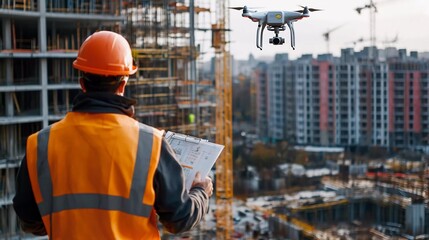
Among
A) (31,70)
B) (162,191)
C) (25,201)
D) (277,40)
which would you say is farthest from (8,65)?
(162,191)

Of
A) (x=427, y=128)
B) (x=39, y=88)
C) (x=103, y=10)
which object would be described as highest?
(x=103, y=10)

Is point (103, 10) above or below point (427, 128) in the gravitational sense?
above

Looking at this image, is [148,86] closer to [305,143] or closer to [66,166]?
[66,166]

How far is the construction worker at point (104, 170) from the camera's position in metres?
0.96

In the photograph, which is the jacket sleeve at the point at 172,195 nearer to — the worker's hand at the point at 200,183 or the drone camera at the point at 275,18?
the worker's hand at the point at 200,183

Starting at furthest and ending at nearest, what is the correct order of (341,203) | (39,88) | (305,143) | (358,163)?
(305,143)
(358,163)
(341,203)
(39,88)

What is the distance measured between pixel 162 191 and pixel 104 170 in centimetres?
9

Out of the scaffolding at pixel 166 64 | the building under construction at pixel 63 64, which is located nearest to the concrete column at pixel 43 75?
the building under construction at pixel 63 64

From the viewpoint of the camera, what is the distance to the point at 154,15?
330 inches

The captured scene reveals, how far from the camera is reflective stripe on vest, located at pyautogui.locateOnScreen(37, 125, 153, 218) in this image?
96cm

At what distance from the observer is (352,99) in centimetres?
1564

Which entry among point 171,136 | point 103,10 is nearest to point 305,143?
point 103,10

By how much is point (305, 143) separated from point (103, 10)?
1122 centimetres

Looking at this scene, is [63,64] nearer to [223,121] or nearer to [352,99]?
[223,121]
